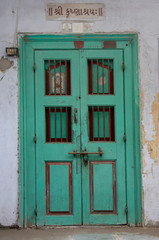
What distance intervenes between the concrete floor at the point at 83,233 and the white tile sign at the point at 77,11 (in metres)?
2.72

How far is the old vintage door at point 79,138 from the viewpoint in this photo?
412 centimetres

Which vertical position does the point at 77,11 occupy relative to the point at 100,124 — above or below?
above

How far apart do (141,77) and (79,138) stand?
1.14 meters

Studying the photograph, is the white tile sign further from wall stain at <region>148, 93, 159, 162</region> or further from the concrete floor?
the concrete floor

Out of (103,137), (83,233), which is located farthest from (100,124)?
(83,233)

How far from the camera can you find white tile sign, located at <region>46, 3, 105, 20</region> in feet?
13.7

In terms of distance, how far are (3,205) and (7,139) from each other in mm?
839

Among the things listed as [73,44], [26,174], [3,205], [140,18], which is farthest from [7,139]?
[140,18]

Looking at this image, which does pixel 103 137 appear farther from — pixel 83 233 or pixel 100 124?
pixel 83 233

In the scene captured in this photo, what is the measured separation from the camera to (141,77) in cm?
416

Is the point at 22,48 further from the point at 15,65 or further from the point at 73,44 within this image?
the point at 73,44

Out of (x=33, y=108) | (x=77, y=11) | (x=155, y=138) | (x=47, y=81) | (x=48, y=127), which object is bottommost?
(x=155, y=138)

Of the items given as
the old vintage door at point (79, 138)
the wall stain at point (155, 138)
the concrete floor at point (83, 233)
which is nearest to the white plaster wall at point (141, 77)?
the wall stain at point (155, 138)

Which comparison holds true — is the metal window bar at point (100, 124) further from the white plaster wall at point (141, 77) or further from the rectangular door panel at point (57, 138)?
the white plaster wall at point (141, 77)
